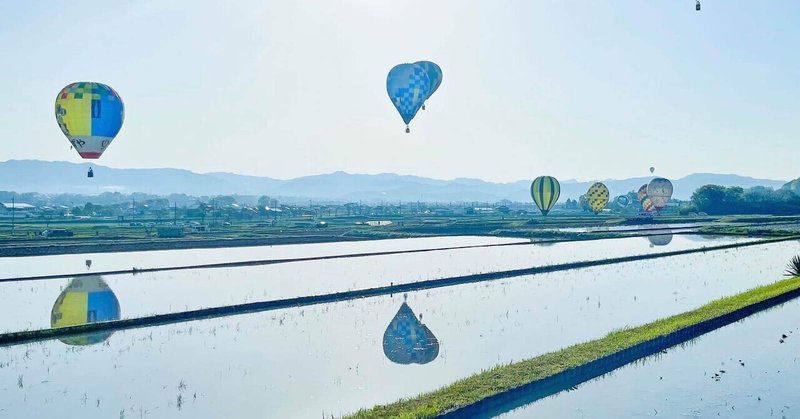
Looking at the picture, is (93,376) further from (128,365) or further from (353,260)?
(353,260)

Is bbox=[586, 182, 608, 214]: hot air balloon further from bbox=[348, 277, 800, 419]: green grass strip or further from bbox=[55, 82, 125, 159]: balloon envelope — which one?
bbox=[348, 277, 800, 419]: green grass strip

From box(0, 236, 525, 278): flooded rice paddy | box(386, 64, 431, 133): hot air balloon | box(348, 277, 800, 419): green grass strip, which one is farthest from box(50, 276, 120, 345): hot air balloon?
box(386, 64, 431, 133): hot air balloon

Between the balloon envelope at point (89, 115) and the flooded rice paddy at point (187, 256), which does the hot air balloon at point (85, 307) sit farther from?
the balloon envelope at point (89, 115)

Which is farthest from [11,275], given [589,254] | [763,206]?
[763,206]

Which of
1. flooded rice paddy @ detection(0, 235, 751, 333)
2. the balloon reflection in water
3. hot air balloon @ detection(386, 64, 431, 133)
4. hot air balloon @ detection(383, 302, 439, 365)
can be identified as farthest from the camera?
the balloon reflection in water

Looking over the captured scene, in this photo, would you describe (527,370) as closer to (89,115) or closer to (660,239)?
(89,115)

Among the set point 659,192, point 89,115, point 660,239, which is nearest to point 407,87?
point 89,115
